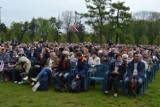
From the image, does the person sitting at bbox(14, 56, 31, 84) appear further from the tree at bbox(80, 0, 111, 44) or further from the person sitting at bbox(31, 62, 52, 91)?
the tree at bbox(80, 0, 111, 44)

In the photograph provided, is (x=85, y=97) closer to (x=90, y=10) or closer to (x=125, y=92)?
(x=125, y=92)

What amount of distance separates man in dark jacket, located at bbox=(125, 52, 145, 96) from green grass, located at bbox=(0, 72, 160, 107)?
1.22 feet

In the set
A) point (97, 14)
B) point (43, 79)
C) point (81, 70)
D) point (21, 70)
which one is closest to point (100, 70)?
point (81, 70)

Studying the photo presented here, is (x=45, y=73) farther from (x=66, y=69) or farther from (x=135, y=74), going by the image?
(x=135, y=74)

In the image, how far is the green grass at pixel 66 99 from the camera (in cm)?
798

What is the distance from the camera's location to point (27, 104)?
7863mm

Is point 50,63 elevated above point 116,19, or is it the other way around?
point 116,19

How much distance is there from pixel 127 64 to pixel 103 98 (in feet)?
4.93

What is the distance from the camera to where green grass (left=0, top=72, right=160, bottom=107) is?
798 centimetres

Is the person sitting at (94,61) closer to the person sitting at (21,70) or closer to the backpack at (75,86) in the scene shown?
the backpack at (75,86)

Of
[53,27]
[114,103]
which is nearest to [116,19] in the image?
[53,27]

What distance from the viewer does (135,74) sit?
9.47 metres

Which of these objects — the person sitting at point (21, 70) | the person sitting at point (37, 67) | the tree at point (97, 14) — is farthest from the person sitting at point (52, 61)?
the tree at point (97, 14)

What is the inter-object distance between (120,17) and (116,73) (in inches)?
1296
